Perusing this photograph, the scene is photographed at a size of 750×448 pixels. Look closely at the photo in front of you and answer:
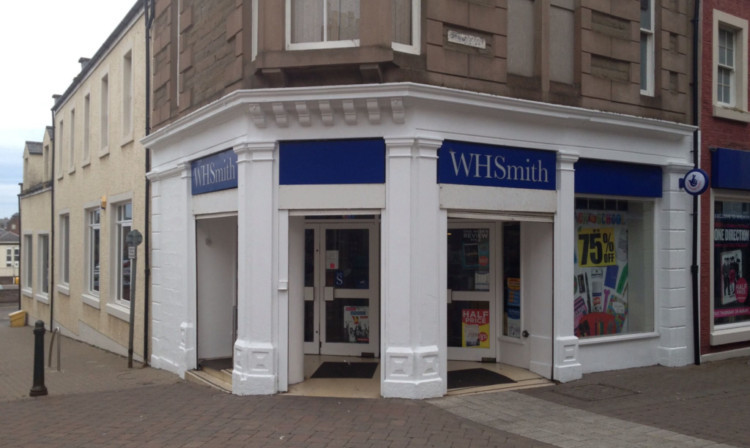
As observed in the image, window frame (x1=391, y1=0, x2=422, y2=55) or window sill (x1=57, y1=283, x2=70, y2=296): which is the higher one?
window frame (x1=391, y1=0, x2=422, y2=55)

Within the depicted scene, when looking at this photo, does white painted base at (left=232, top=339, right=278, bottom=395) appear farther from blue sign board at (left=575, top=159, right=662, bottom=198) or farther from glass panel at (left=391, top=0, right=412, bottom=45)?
blue sign board at (left=575, top=159, right=662, bottom=198)

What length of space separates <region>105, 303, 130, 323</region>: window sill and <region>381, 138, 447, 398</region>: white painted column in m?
7.92

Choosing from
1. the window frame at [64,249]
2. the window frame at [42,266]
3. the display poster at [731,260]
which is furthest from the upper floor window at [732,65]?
the window frame at [42,266]

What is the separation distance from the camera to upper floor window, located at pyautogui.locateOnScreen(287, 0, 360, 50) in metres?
8.87

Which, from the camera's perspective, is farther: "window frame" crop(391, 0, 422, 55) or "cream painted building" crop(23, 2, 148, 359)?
"cream painted building" crop(23, 2, 148, 359)

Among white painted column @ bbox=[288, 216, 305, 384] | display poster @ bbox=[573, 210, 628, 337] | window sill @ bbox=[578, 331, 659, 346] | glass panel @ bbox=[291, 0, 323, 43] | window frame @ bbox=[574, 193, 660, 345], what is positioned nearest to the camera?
glass panel @ bbox=[291, 0, 323, 43]

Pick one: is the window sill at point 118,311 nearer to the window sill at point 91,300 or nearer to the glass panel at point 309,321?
the window sill at point 91,300

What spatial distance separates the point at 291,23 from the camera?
9016 millimetres

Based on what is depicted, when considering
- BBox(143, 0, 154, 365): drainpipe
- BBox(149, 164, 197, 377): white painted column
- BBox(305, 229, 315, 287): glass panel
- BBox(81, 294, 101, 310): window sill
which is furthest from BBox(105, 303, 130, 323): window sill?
BBox(305, 229, 315, 287): glass panel

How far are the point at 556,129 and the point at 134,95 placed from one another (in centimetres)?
906

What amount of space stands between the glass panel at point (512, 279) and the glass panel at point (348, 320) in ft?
7.34

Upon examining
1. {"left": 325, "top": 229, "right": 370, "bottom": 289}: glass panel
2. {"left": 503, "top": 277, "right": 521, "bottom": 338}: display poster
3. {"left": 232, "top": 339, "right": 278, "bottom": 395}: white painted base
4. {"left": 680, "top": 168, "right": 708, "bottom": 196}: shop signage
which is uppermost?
{"left": 680, "top": 168, "right": 708, "bottom": 196}: shop signage

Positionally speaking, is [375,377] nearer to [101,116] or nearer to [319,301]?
[319,301]

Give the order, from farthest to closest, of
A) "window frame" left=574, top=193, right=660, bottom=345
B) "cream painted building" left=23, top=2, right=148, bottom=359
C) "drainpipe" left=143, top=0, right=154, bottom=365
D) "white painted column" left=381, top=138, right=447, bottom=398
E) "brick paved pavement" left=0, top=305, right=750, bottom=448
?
"cream painted building" left=23, top=2, right=148, bottom=359 < "drainpipe" left=143, top=0, right=154, bottom=365 < "window frame" left=574, top=193, right=660, bottom=345 < "white painted column" left=381, top=138, right=447, bottom=398 < "brick paved pavement" left=0, top=305, right=750, bottom=448
